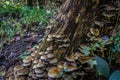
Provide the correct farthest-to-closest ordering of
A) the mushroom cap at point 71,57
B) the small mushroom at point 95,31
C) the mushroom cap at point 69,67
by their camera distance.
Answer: the small mushroom at point 95,31
the mushroom cap at point 71,57
the mushroom cap at point 69,67

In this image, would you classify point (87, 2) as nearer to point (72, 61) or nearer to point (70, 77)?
point (72, 61)

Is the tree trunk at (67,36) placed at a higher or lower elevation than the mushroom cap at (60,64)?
higher

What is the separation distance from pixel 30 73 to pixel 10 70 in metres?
0.63

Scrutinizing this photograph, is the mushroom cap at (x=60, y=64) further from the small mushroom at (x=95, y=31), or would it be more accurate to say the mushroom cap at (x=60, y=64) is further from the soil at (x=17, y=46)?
the soil at (x=17, y=46)

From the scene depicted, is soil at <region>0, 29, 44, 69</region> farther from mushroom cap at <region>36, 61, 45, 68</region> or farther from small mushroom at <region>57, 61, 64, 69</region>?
small mushroom at <region>57, 61, 64, 69</region>

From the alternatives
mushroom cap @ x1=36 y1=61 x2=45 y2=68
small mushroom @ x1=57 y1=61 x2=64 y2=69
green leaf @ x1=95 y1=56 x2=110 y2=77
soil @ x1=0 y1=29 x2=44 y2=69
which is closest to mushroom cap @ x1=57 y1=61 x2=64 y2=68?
small mushroom @ x1=57 y1=61 x2=64 y2=69

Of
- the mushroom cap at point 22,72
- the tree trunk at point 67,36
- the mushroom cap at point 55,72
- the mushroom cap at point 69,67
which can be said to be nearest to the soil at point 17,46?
the mushroom cap at point 22,72

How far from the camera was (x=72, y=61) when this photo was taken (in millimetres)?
2232

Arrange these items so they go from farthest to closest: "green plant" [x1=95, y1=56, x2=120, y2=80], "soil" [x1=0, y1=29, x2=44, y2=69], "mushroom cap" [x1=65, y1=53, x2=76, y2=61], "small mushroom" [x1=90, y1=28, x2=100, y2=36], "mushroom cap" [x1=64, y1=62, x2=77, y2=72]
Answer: "soil" [x1=0, y1=29, x2=44, y2=69] → "small mushroom" [x1=90, y1=28, x2=100, y2=36] → "mushroom cap" [x1=65, y1=53, x2=76, y2=61] → "mushroom cap" [x1=64, y1=62, x2=77, y2=72] → "green plant" [x1=95, y1=56, x2=120, y2=80]

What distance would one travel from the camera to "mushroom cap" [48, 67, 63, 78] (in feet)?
7.15

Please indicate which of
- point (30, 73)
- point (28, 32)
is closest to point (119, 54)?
point (30, 73)

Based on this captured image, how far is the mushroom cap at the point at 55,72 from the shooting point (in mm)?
2179

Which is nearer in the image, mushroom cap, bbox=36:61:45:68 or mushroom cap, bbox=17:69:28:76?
mushroom cap, bbox=36:61:45:68

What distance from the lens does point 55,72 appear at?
2.20 metres
